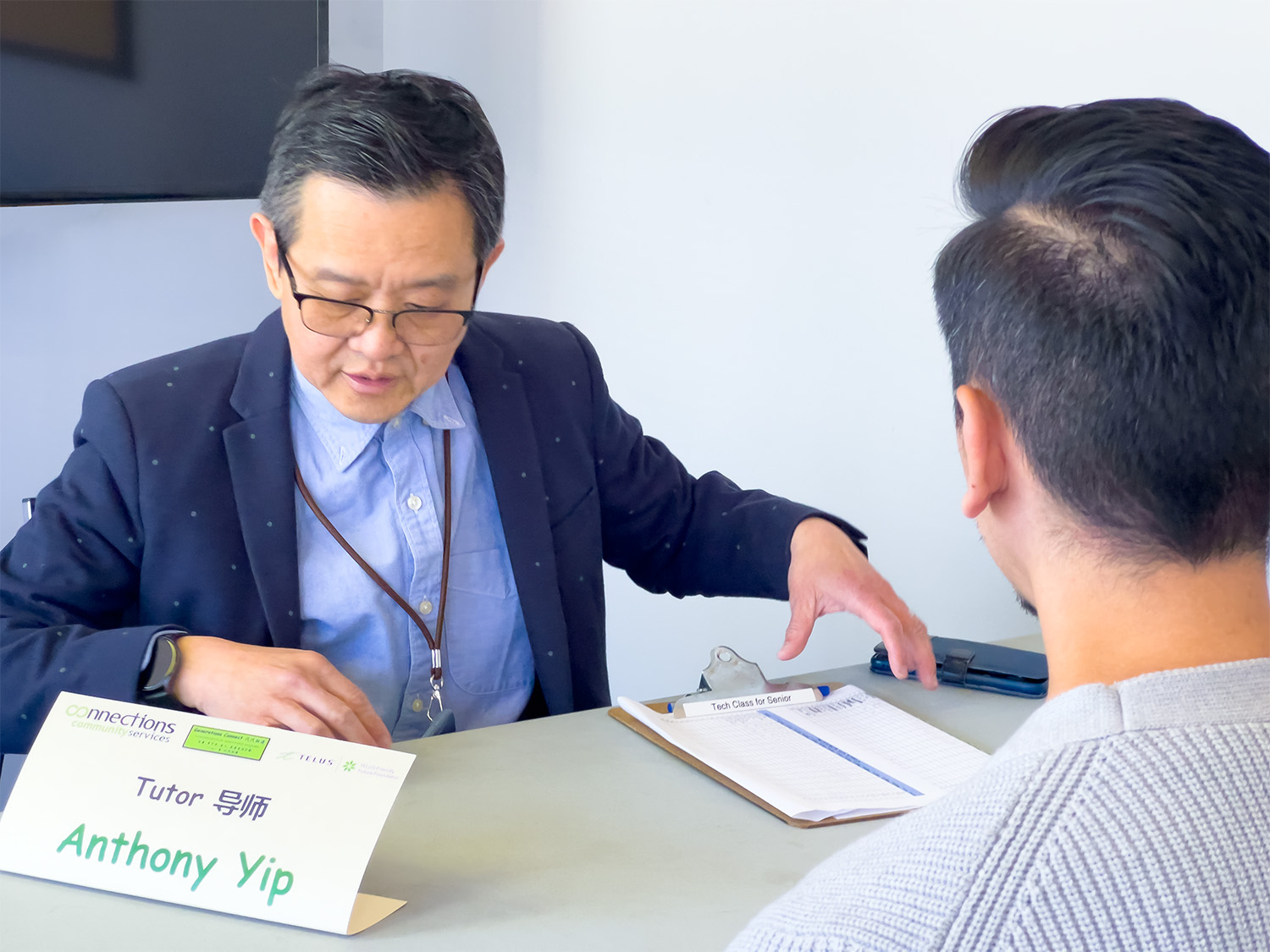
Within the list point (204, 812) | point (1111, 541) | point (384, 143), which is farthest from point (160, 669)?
point (1111, 541)

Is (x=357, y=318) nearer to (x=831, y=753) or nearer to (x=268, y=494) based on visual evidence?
(x=268, y=494)

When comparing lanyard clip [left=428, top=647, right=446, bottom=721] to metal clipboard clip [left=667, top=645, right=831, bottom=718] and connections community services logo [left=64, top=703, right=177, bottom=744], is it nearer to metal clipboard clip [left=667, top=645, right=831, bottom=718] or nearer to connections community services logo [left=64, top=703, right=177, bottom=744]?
metal clipboard clip [left=667, top=645, right=831, bottom=718]

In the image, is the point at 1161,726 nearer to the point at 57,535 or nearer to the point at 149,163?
the point at 57,535

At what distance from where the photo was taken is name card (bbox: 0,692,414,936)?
3.09 feet

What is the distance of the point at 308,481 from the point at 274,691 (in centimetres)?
37

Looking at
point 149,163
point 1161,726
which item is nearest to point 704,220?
point 149,163

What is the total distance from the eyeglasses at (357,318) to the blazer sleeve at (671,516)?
1.18 feet

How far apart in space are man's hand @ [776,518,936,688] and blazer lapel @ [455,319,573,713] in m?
0.30

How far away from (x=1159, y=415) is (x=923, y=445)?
1.34 meters

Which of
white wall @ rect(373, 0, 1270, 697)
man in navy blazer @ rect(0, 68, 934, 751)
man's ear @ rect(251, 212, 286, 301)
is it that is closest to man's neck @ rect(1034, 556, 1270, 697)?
man in navy blazer @ rect(0, 68, 934, 751)

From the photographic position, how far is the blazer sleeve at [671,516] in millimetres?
1642

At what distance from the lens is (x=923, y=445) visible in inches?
79.4

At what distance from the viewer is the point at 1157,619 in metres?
0.69

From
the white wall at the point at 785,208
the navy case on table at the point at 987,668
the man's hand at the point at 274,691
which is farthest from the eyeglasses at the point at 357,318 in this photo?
the white wall at the point at 785,208
